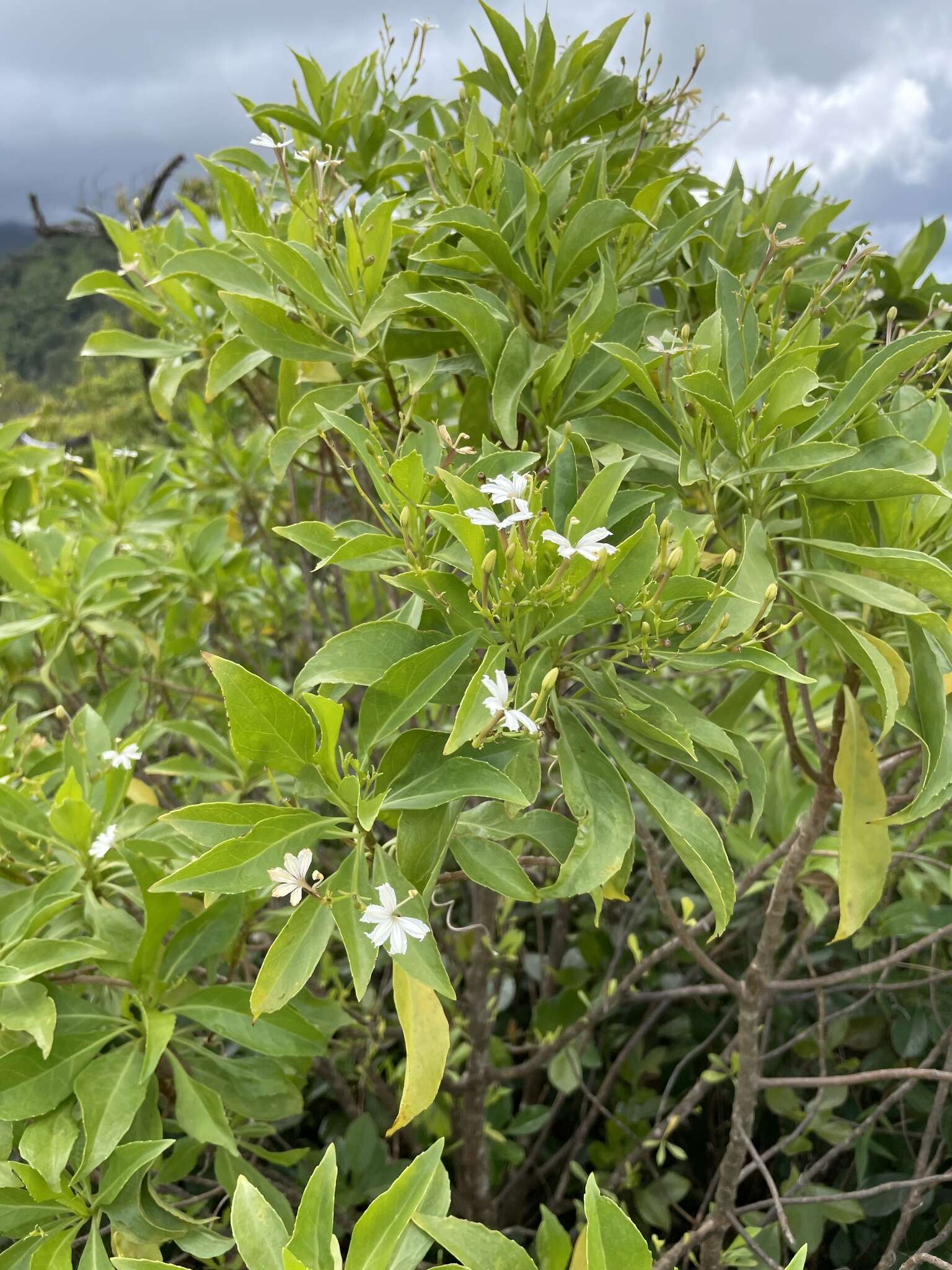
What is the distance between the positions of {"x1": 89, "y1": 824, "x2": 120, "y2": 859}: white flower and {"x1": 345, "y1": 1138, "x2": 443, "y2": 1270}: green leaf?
2.25 ft

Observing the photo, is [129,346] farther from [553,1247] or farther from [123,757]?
[553,1247]

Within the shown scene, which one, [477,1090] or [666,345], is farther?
[477,1090]

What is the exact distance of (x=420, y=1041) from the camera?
98 cm

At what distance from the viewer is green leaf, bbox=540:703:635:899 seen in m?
0.93

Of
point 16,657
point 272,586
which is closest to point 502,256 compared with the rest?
point 16,657

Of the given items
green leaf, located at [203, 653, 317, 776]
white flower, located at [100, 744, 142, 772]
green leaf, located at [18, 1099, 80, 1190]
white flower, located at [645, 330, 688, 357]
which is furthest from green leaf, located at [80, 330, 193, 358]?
green leaf, located at [18, 1099, 80, 1190]

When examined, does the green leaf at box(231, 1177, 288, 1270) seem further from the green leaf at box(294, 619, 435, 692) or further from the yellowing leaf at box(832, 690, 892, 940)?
the yellowing leaf at box(832, 690, 892, 940)

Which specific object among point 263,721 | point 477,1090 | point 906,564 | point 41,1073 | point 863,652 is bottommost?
point 477,1090

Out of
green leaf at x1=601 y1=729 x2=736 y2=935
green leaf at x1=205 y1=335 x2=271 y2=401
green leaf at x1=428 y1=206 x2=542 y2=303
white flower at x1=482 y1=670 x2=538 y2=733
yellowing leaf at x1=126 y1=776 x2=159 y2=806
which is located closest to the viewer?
white flower at x1=482 y1=670 x2=538 y2=733

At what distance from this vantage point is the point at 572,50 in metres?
1.57

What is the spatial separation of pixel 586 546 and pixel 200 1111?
95 centimetres

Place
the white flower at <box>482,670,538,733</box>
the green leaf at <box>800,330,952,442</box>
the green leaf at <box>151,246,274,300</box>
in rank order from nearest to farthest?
the white flower at <box>482,670,538,733</box>
the green leaf at <box>800,330,952,442</box>
the green leaf at <box>151,246,274,300</box>

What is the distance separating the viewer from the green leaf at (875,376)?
111cm

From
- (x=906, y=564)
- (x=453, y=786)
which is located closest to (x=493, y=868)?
(x=453, y=786)
